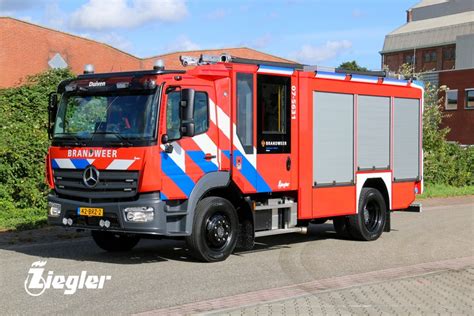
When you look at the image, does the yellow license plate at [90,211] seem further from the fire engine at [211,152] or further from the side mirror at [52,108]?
the side mirror at [52,108]

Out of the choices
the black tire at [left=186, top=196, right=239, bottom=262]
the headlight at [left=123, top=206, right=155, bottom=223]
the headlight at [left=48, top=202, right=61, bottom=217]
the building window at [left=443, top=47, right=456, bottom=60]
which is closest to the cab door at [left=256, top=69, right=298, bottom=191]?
the black tire at [left=186, top=196, right=239, bottom=262]

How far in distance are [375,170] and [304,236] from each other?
1846 millimetres

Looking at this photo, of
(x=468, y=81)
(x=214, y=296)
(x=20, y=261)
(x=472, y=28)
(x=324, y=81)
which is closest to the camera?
(x=214, y=296)

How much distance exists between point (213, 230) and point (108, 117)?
215 cm

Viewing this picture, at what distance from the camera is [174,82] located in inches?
362

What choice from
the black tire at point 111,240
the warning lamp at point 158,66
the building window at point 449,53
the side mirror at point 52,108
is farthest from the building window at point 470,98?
the side mirror at point 52,108

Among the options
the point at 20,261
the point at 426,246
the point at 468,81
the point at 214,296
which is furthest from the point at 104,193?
the point at 468,81

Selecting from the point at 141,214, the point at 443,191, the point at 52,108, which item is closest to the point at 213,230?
the point at 141,214

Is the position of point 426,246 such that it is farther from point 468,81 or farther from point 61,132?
point 468,81

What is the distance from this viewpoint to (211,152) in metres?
9.61

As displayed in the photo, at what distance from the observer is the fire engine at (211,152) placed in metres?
9.02

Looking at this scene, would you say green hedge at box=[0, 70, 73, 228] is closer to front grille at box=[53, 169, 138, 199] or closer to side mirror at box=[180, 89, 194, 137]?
front grille at box=[53, 169, 138, 199]

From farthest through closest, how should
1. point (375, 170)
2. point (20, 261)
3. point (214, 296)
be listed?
1. point (375, 170)
2. point (20, 261)
3. point (214, 296)

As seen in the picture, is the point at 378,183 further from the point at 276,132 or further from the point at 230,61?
the point at 230,61
